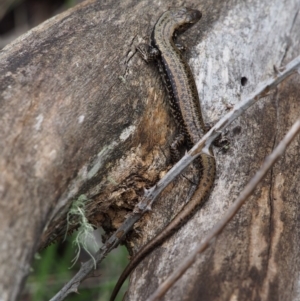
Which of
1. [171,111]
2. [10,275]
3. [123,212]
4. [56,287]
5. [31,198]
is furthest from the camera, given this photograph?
[56,287]

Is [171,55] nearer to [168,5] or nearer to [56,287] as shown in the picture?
[168,5]

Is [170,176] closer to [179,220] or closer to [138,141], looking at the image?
[179,220]

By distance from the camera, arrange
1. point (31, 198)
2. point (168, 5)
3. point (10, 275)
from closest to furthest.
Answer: point (10, 275), point (31, 198), point (168, 5)

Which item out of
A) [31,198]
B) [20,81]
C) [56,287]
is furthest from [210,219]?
[56,287]

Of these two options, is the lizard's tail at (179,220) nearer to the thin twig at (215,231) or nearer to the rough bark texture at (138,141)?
the rough bark texture at (138,141)

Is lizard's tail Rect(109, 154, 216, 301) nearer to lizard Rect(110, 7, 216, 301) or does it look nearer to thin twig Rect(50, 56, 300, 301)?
lizard Rect(110, 7, 216, 301)

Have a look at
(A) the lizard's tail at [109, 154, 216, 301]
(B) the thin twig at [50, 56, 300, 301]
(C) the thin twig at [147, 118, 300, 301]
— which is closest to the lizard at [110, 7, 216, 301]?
(A) the lizard's tail at [109, 154, 216, 301]

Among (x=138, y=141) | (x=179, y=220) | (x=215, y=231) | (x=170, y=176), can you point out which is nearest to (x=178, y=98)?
(x=138, y=141)
